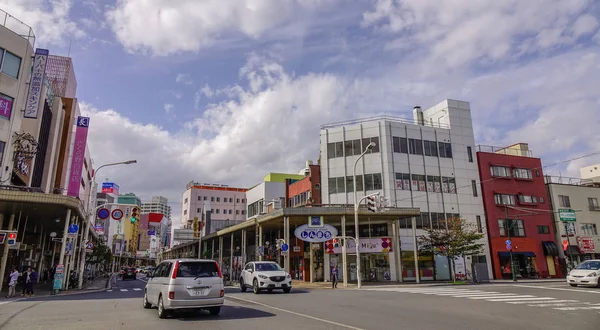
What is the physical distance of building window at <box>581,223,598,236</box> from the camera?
4856 cm

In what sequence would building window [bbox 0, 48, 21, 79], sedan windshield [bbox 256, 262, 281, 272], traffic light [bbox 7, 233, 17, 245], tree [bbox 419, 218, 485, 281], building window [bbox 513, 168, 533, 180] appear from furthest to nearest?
building window [bbox 513, 168, 533, 180]
tree [bbox 419, 218, 485, 281]
building window [bbox 0, 48, 21, 79]
traffic light [bbox 7, 233, 17, 245]
sedan windshield [bbox 256, 262, 281, 272]

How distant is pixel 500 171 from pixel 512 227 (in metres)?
6.61

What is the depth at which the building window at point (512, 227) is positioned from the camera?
43.8 m

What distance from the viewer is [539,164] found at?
159 ft

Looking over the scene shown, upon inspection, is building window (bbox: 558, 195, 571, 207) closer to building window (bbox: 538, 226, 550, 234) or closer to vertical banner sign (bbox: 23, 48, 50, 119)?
building window (bbox: 538, 226, 550, 234)

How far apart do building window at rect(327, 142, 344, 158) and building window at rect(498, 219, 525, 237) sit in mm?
19660

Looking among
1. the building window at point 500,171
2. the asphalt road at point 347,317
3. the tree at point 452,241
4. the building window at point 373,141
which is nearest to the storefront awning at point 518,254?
the building window at point 500,171

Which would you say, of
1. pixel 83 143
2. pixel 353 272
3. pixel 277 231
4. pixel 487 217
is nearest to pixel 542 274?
pixel 487 217

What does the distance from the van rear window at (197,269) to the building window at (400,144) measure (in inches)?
1297

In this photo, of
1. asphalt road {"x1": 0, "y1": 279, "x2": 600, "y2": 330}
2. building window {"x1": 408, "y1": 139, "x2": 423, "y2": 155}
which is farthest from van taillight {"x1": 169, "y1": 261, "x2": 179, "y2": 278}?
building window {"x1": 408, "y1": 139, "x2": 423, "y2": 155}

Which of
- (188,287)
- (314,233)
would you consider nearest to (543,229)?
(314,233)

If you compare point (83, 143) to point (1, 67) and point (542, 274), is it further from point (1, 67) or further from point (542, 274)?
point (542, 274)

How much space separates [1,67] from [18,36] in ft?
10.6

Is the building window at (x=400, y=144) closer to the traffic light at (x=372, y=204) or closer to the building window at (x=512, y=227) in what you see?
the building window at (x=512, y=227)
